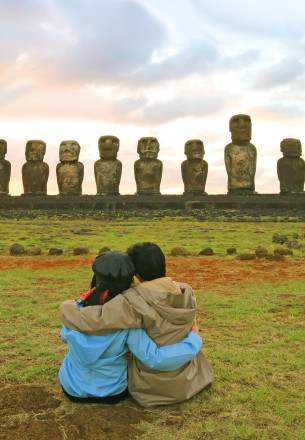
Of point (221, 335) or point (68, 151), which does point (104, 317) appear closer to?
point (221, 335)

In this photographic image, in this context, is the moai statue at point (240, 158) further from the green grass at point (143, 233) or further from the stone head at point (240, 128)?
the green grass at point (143, 233)

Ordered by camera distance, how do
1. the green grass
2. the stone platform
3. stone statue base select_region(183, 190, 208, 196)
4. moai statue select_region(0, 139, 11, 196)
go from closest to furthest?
the green grass → the stone platform → stone statue base select_region(183, 190, 208, 196) → moai statue select_region(0, 139, 11, 196)

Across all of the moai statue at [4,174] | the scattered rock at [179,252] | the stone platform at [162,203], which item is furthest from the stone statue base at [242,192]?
the scattered rock at [179,252]

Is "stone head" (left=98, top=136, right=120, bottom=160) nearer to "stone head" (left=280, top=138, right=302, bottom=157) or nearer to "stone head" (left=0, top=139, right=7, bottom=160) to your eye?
"stone head" (left=0, top=139, right=7, bottom=160)

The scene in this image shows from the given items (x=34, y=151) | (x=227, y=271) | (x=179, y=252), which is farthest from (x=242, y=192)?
(x=227, y=271)

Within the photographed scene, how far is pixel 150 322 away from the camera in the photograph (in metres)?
2.77

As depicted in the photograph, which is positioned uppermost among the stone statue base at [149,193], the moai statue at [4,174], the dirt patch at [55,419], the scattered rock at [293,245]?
the moai statue at [4,174]

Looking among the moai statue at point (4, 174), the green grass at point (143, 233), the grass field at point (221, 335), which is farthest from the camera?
the moai statue at point (4, 174)

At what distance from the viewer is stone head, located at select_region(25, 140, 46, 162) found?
23.3 meters

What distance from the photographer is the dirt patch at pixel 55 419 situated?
2.40 metres

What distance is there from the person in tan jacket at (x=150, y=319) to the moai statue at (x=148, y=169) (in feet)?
62.7

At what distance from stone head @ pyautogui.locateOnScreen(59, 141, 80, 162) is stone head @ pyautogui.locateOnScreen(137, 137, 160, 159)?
2.96 meters

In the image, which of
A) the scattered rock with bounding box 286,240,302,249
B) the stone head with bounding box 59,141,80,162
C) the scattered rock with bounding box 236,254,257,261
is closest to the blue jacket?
the scattered rock with bounding box 236,254,257,261

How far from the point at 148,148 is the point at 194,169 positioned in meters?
2.19
